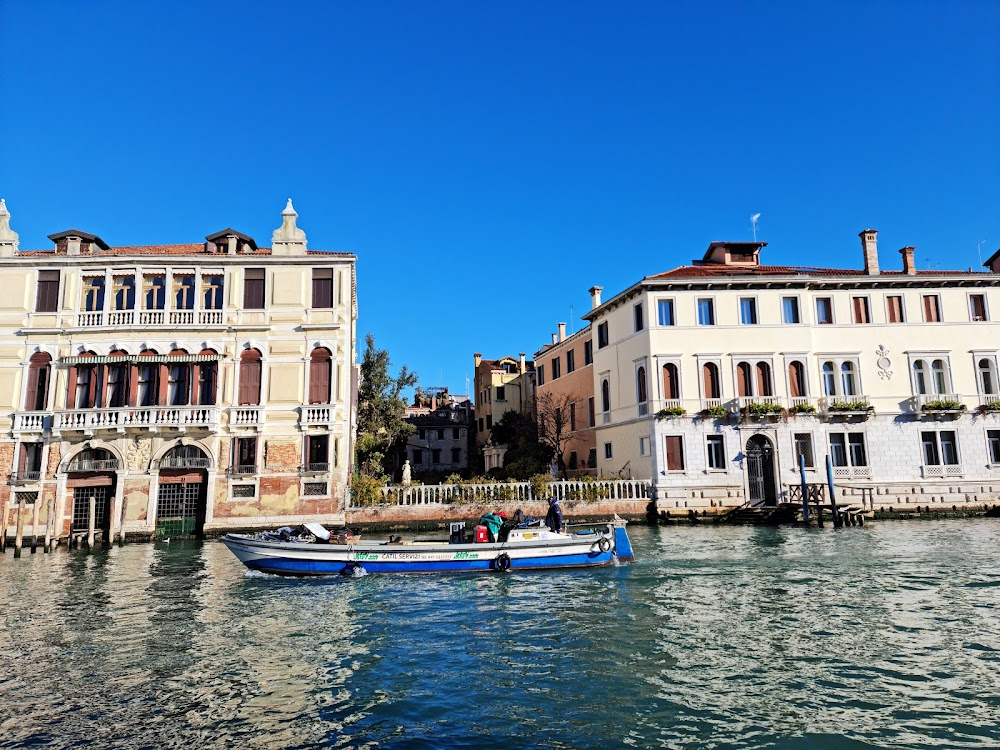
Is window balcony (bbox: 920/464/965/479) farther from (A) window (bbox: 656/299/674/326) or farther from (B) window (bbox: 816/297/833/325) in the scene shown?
(A) window (bbox: 656/299/674/326)

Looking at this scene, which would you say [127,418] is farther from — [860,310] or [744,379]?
[860,310]

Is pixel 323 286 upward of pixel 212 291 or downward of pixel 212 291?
upward

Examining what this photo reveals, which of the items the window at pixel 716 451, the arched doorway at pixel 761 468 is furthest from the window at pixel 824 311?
the window at pixel 716 451

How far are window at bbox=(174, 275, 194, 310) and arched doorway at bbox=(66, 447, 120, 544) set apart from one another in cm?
647

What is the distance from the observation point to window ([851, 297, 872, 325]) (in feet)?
Result: 102

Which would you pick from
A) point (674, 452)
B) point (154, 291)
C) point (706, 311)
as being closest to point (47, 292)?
point (154, 291)

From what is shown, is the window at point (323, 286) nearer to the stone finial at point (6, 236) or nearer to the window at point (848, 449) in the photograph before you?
the stone finial at point (6, 236)

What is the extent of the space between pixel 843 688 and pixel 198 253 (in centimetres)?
2804

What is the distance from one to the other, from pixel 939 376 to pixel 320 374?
90.8ft

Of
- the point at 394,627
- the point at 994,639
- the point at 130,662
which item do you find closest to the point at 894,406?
the point at 994,639

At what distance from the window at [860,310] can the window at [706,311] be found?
6688 millimetres

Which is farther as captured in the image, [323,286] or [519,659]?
[323,286]

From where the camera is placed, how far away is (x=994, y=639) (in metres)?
9.57

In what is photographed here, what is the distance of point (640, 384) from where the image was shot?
102 ft
